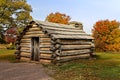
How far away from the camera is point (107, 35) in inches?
2173

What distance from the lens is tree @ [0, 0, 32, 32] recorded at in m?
41.3

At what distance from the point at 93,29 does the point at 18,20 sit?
73.7ft

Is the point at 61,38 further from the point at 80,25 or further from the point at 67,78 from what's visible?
the point at 80,25

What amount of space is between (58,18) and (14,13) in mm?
15615

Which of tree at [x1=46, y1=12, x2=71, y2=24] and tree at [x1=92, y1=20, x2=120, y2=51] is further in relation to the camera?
tree at [x1=46, y1=12, x2=71, y2=24]

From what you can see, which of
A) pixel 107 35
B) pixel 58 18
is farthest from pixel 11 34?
pixel 107 35

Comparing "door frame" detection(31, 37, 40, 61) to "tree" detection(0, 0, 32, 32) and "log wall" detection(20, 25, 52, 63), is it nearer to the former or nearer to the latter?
"log wall" detection(20, 25, 52, 63)

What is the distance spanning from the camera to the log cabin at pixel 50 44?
18.7m

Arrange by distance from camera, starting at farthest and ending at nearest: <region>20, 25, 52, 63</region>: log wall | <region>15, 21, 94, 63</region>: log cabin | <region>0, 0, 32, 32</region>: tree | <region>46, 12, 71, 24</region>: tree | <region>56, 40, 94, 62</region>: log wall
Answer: <region>46, 12, 71, 24</region>: tree
<region>0, 0, 32, 32</region>: tree
<region>20, 25, 52, 63</region>: log wall
<region>56, 40, 94, 62</region>: log wall
<region>15, 21, 94, 63</region>: log cabin

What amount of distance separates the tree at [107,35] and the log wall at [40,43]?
3267cm

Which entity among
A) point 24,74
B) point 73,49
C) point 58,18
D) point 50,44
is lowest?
point 24,74

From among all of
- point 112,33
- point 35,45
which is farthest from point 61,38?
point 112,33

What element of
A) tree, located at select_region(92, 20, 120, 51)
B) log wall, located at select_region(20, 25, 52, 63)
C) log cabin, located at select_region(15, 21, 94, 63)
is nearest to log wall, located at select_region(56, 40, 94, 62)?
log cabin, located at select_region(15, 21, 94, 63)

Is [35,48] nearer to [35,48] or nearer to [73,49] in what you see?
[35,48]
